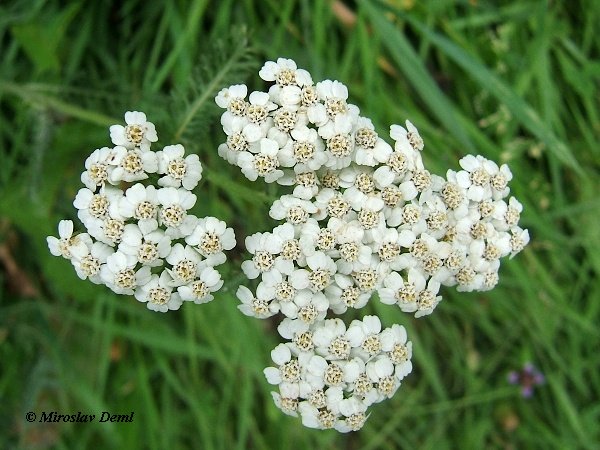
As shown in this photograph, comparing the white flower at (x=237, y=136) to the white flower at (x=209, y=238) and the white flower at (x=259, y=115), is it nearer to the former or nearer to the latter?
the white flower at (x=259, y=115)

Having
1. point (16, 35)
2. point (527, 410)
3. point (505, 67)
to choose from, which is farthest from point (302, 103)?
point (527, 410)

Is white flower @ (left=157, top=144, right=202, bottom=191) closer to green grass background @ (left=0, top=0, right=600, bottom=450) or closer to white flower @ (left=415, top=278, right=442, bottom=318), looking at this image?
white flower @ (left=415, top=278, right=442, bottom=318)

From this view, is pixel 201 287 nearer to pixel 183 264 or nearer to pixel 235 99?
pixel 183 264

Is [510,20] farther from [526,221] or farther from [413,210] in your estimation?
[413,210]

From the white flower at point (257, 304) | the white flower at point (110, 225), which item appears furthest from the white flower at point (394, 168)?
the white flower at point (110, 225)

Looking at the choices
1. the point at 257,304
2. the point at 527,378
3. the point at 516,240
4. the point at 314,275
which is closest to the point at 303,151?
the point at 314,275
